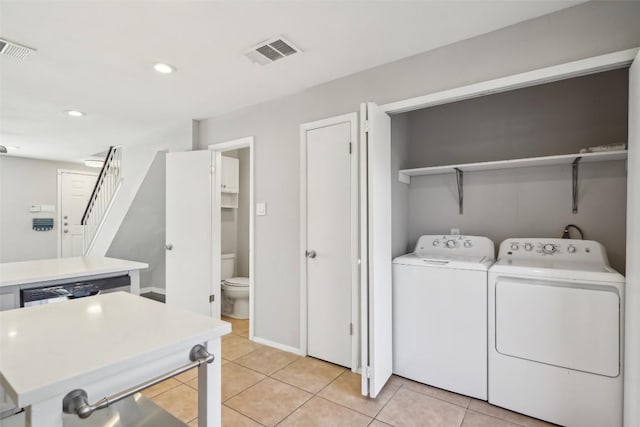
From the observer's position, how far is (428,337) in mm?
2281

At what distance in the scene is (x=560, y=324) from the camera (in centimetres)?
185

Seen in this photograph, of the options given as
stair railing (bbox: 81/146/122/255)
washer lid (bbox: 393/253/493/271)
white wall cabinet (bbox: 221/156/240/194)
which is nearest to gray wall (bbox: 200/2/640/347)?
white wall cabinet (bbox: 221/156/240/194)

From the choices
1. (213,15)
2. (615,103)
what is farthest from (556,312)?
(213,15)

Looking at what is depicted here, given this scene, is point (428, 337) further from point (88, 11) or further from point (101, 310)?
point (88, 11)

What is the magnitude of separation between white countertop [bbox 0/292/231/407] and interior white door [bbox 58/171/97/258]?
20.9ft

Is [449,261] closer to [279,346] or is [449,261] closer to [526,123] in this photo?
[526,123]

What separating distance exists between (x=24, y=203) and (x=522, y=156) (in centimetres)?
795

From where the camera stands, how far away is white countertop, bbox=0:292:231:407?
736mm

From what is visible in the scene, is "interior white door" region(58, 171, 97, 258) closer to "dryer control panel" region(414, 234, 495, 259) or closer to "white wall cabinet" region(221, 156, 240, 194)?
"white wall cabinet" region(221, 156, 240, 194)

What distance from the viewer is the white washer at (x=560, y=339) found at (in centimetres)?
173

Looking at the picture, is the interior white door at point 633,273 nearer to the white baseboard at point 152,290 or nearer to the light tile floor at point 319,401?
the light tile floor at point 319,401

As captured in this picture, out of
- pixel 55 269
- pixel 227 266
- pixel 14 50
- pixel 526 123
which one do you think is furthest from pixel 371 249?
pixel 227 266

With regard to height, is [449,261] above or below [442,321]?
above

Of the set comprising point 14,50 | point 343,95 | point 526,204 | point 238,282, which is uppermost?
point 14,50
